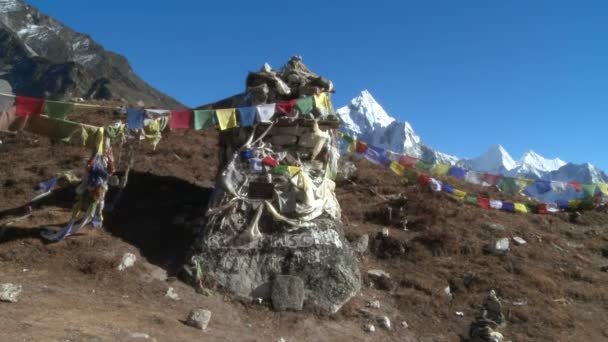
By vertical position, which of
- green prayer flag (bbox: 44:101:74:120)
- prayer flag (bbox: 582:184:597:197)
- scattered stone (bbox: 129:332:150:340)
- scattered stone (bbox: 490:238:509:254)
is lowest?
scattered stone (bbox: 129:332:150:340)

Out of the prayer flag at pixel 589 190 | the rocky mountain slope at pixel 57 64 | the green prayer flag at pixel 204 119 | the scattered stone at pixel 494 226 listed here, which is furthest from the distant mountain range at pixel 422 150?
the green prayer flag at pixel 204 119

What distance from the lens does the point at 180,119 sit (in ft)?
41.7

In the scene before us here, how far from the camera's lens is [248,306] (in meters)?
10.1

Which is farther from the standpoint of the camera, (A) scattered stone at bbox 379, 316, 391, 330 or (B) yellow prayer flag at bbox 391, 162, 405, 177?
(B) yellow prayer flag at bbox 391, 162, 405, 177

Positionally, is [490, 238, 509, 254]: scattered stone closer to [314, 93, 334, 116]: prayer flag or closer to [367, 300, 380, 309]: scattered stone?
[367, 300, 380, 309]: scattered stone

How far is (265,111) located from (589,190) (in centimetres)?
1538

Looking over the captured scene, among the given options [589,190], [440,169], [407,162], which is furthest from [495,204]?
[589,190]

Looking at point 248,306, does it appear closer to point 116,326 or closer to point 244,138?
point 116,326

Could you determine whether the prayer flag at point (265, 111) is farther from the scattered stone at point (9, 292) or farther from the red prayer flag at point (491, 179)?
the red prayer flag at point (491, 179)

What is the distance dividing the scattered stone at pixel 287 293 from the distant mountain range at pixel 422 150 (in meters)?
75.6

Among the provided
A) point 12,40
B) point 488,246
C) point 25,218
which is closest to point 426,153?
point 12,40

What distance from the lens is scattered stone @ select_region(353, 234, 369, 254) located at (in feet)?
44.6

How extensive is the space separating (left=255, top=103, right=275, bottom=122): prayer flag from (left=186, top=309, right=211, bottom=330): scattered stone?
575 centimetres

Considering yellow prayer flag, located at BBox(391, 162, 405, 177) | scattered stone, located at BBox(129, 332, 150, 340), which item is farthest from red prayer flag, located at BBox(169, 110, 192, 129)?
yellow prayer flag, located at BBox(391, 162, 405, 177)
